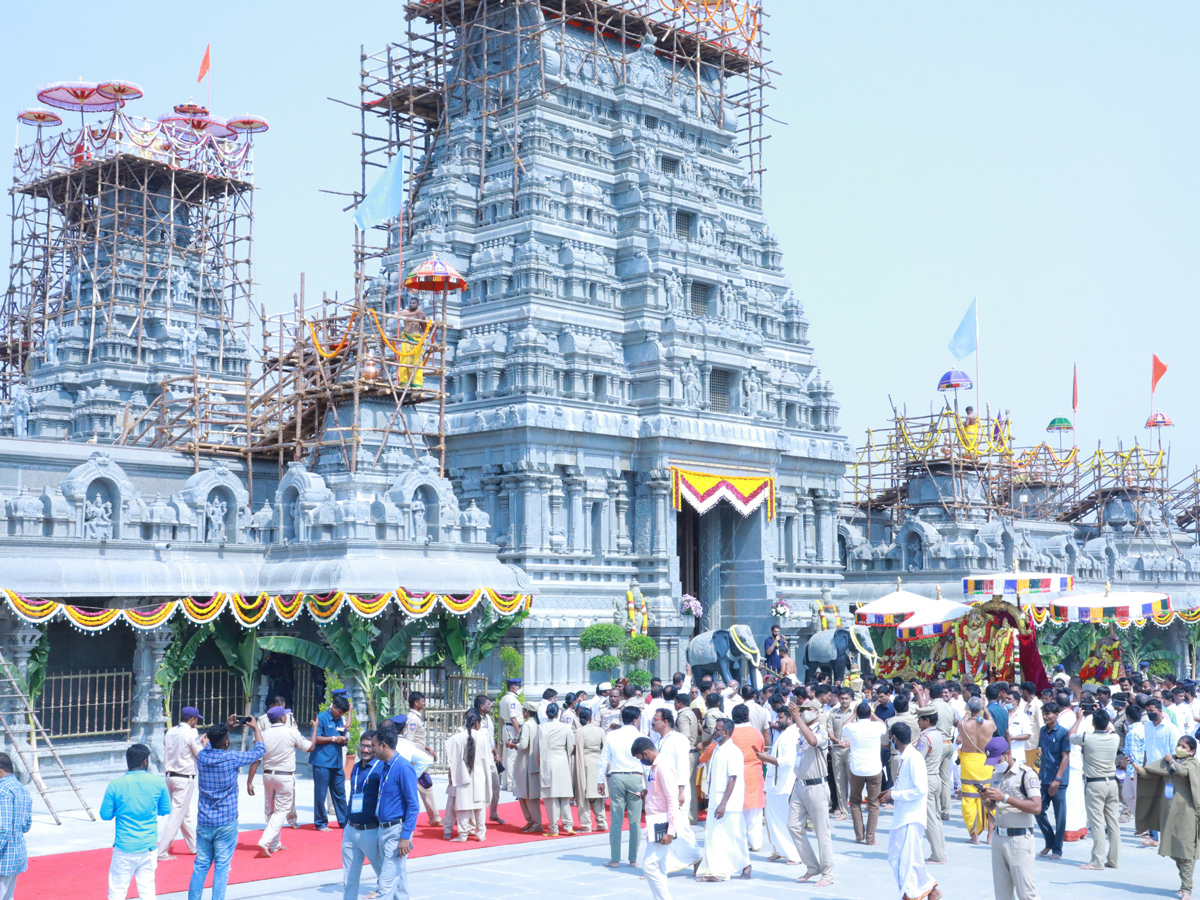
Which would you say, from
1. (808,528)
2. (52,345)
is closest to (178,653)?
(808,528)

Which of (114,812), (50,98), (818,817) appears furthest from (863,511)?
(114,812)

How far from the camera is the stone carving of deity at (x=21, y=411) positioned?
49.2 metres

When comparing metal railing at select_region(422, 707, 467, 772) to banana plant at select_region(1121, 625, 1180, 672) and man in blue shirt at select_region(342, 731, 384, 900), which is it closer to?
man in blue shirt at select_region(342, 731, 384, 900)

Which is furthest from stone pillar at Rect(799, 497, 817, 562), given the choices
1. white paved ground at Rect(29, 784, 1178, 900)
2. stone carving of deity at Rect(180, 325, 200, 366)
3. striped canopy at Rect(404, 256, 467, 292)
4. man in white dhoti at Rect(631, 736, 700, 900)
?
man in white dhoti at Rect(631, 736, 700, 900)

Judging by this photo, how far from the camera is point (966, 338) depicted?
54.9 meters

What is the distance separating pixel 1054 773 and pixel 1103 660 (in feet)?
96.4

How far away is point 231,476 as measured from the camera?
32.2 meters

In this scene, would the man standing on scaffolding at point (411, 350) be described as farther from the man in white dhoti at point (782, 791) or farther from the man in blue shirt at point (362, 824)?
the man in blue shirt at point (362, 824)

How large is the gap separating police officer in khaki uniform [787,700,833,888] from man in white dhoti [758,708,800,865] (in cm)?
15

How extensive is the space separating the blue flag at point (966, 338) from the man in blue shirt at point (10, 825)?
4622 centimetres

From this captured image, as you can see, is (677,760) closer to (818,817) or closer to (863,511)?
(818,817)

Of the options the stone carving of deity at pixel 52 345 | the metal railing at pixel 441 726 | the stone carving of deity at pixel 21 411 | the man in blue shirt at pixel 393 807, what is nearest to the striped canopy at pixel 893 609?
the metal railing at pixel 441 726

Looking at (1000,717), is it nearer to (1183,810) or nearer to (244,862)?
(1183,810)

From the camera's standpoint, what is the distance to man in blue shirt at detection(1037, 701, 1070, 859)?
737 inches
